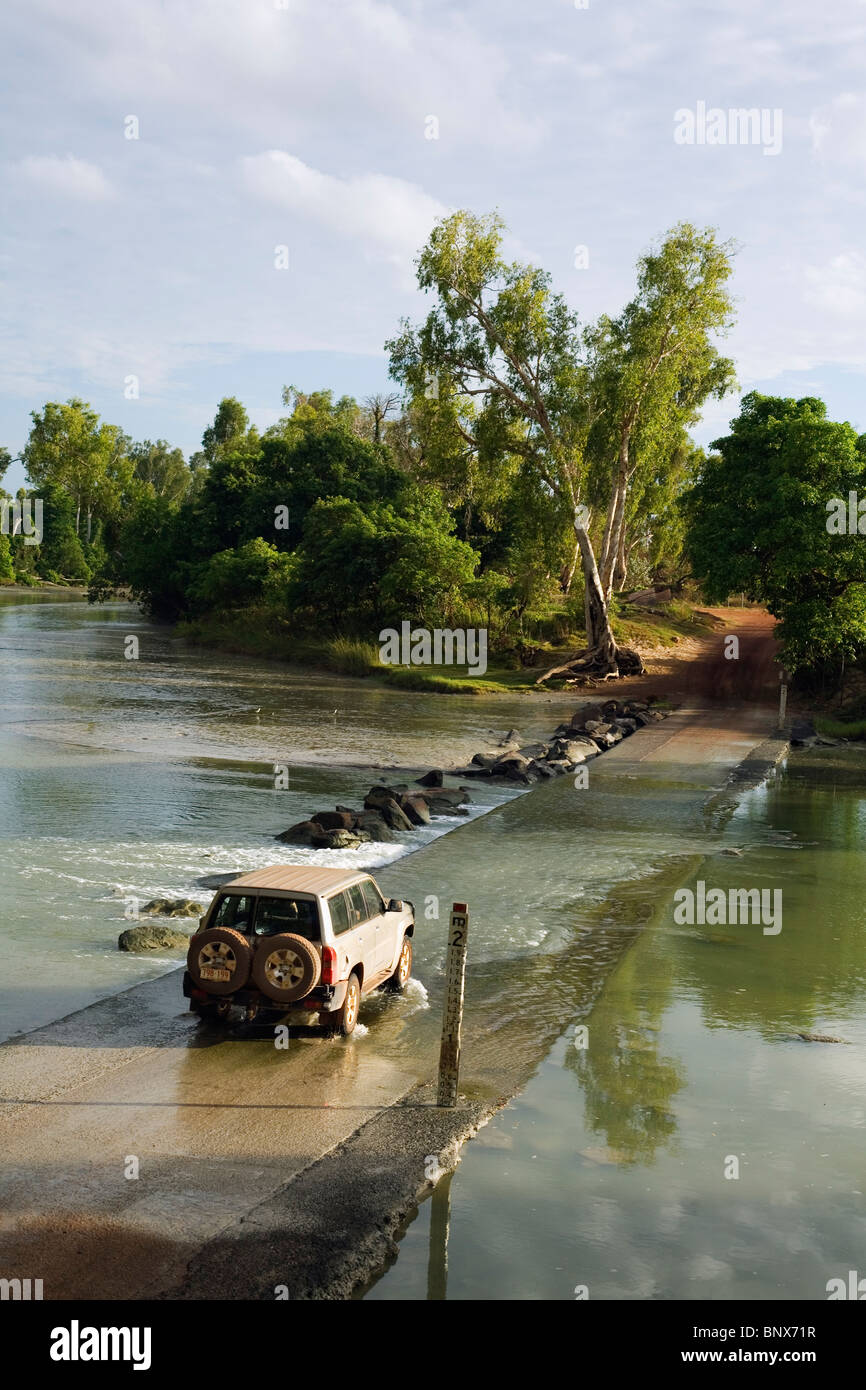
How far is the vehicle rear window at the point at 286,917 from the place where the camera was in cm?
1253

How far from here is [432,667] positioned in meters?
61.3

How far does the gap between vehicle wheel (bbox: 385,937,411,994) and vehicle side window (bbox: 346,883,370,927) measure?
1190mm

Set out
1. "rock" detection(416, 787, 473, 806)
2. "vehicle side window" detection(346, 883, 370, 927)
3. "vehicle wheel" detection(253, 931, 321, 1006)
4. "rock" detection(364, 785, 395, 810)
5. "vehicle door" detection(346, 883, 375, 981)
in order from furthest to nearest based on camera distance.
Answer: "rock" detection(416, 787, 473, 806)
"rock" detection(364, 785, 395, 810)
"vehicle side window" detection(346, 883, 370, 927)
"vehicle door" detection(346, 883, 375, 981)
"vehicle wheel" detection(253, 931, 321, 1006)

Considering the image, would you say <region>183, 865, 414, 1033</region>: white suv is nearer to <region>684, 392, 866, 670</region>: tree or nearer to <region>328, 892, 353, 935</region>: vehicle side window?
<region>328, 892, 353, 935</region>: vehicle side window

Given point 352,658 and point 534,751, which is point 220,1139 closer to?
point 534,751

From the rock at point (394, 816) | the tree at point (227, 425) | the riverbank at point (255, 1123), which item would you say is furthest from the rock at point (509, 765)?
the tree at point (227, 425)

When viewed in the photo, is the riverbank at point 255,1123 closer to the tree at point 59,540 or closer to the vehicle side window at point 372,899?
the vehicle side window at point 372,899

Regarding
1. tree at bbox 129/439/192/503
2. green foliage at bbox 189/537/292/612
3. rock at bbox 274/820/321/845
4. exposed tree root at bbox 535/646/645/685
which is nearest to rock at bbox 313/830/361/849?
rock at bbox 274/820/321/845

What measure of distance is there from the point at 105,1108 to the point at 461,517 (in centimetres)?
7119

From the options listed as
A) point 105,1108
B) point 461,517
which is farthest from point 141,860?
point 461,517

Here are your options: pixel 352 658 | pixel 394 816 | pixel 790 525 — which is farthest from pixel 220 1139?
pixel 352 658

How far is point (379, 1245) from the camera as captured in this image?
8.62 metres

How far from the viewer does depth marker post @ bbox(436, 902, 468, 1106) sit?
11.0m
